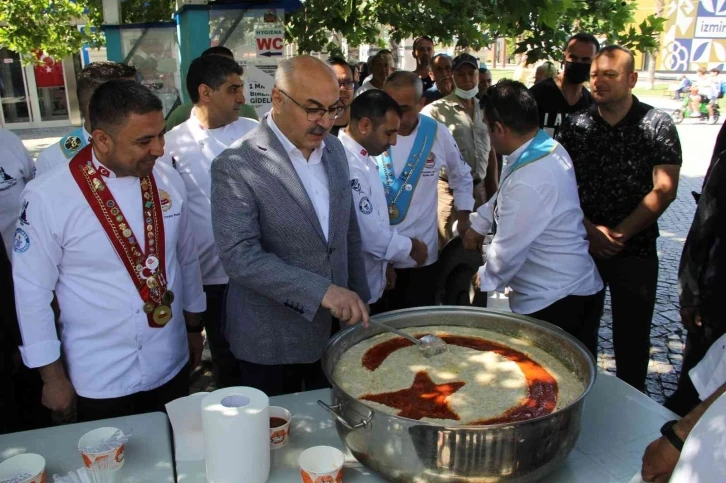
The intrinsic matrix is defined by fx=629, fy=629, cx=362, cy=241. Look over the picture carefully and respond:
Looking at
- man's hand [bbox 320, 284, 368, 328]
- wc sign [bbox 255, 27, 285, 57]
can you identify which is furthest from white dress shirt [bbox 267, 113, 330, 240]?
wc sign [bbox 255, 27, 285, 57]

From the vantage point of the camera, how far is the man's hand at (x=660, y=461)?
163 cm

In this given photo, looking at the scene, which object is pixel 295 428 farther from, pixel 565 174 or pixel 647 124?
pixel 647 124

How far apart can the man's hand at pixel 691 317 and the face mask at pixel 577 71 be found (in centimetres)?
238

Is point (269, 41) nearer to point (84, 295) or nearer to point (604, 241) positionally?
point (604, 241)

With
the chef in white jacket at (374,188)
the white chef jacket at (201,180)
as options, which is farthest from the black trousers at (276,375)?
the white chef jacket at (201,180)

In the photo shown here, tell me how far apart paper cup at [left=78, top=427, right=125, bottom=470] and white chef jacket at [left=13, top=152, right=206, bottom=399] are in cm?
48

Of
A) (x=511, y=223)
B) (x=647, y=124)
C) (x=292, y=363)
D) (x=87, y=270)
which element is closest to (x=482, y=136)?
(x=647, y=124)

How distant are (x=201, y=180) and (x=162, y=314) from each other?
1.23 metres

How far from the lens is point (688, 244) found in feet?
9.97

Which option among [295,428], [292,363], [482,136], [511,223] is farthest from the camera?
[482,136]

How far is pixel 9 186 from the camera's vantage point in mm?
3244

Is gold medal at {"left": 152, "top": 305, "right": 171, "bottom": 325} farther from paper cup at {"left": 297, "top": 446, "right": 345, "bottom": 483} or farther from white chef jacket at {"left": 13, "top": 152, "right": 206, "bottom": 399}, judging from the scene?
paper cup at {"left": 297, "top": 446, "right": 345, "bottom": 483}

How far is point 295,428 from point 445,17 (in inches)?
203

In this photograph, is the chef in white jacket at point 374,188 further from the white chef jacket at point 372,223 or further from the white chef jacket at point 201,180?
the white chef jacket at point 201,180
